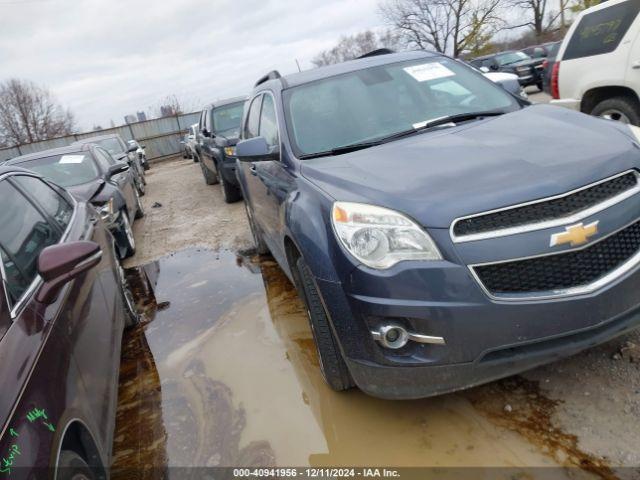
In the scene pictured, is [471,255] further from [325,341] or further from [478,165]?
[325,341]

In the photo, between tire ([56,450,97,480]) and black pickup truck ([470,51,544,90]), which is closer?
tire ([56,450,97,480])

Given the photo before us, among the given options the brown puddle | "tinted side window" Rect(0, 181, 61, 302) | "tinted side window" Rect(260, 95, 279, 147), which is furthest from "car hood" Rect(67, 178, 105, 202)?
"tinted side window" Rect(0, 181, 61, 302)

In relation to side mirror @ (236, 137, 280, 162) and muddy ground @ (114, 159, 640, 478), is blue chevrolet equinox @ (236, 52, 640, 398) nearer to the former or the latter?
muddy ground @ (114, 159, 640, 478)

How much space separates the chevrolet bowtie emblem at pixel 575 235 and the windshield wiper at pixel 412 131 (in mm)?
1280

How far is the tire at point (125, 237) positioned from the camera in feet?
21.8

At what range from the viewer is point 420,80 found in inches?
140

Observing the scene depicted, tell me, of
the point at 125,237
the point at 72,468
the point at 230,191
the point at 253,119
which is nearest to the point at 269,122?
the point at 253,119

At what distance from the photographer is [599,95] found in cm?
580

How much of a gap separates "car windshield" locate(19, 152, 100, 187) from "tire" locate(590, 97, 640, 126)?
6720 millimetres

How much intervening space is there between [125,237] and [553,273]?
595 centimetres

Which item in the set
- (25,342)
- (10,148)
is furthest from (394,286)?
(10,148)

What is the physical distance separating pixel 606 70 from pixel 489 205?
4.64 meters

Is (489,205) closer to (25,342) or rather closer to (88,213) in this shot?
(25,342)

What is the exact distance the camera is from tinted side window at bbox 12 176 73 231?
317 cm
